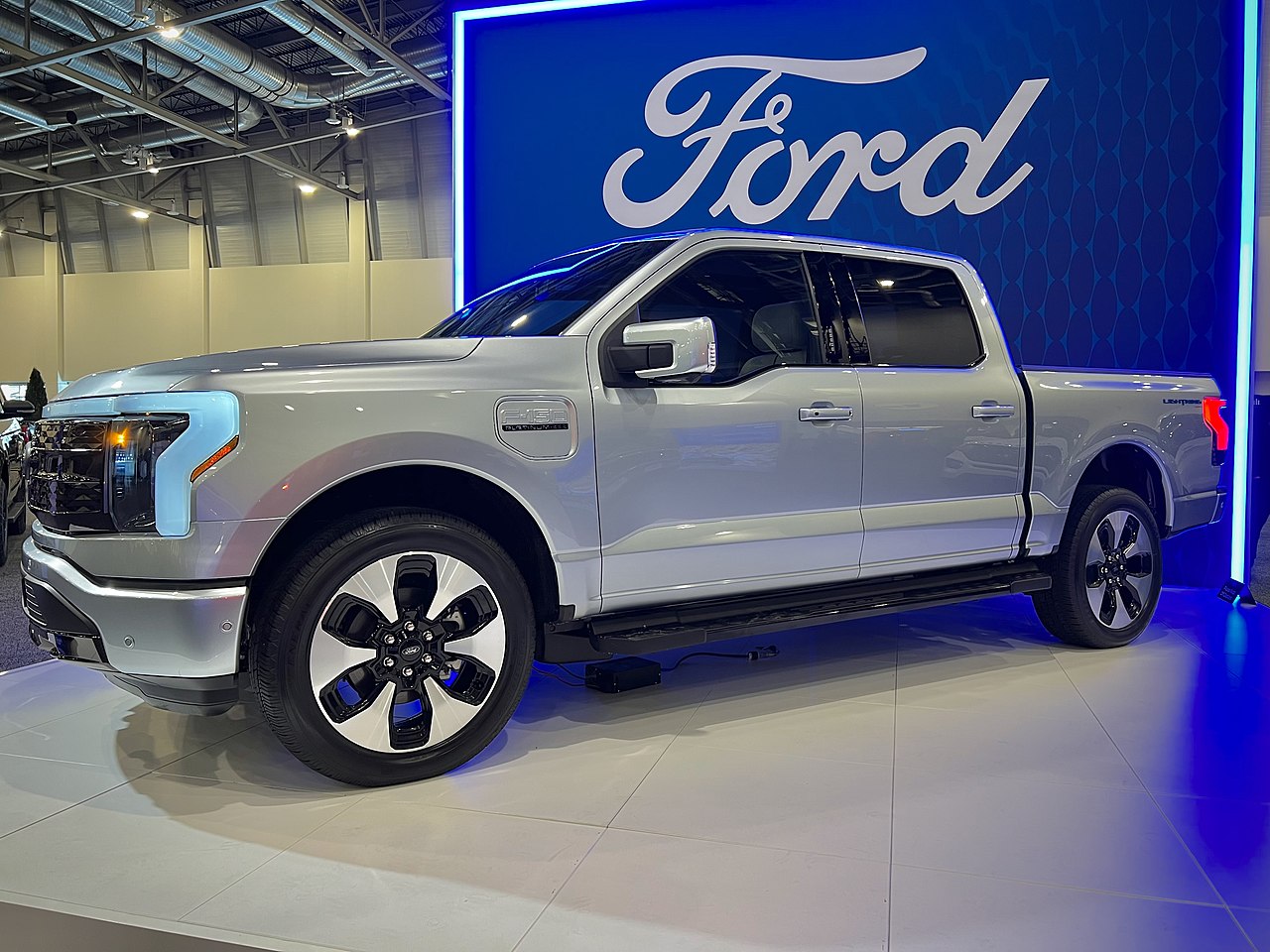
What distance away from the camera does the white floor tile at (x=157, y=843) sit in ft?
7.59

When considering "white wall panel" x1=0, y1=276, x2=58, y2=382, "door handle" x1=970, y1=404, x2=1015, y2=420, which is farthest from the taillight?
"white wall panel" x1=0, y1=276, x2=58, y2=382

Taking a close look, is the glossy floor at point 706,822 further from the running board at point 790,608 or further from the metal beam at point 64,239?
the metal beam at point 64,239

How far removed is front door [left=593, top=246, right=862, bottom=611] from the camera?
3.27m

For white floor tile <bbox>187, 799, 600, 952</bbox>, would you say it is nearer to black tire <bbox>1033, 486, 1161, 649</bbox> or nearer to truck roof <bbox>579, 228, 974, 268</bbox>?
truck roof <bbox>579, 228, 974, 268</bbox>

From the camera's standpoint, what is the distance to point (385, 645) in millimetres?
2889

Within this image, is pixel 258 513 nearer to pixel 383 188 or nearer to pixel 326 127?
pixel 326 127

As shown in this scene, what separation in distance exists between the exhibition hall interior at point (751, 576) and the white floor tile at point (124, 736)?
2 cm

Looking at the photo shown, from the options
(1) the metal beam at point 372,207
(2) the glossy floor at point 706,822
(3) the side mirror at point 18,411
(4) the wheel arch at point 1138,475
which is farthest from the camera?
(1) the metal beam at point 372,207

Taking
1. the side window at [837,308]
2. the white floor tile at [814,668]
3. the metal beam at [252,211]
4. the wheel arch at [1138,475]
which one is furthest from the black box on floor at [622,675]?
the metal beam at [252,211]

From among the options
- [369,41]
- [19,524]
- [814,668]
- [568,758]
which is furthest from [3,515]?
[369,41]

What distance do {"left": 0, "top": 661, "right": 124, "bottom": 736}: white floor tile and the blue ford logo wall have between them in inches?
160

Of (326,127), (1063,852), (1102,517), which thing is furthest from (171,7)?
(1063,852)

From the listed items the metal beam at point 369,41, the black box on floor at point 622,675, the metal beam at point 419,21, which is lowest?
the black box on floor at point 622,675

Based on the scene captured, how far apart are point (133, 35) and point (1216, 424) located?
12.4 metres
